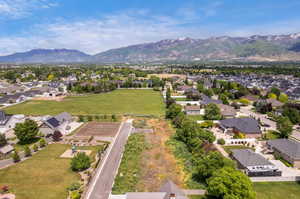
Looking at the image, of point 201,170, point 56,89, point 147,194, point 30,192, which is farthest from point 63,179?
point 56,89

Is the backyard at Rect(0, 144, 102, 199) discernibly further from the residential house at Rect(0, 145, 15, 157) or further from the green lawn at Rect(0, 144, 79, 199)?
the residential house at Rect(0, 145, 15, 157)

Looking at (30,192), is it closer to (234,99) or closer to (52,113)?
(52,113)

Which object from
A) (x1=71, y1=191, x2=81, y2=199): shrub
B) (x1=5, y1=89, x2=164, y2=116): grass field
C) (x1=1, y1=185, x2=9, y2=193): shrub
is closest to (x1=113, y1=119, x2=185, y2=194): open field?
(x1=71, y1=191, x2=81, y2=199): shrub

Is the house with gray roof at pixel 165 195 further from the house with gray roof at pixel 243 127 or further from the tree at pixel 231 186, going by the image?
the house with gray roof at pixel 243 127

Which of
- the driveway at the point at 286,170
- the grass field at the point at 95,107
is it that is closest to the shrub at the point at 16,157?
the grass field at the point at 95,107

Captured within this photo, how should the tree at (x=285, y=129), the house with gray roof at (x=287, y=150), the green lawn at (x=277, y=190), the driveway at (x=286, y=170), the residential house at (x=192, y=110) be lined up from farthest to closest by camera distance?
the residential house at (x=192, y=110), the tree at (x=285, y=129), the house with gray roof at (x=287, y=150), the driveway at (x=286, y=170), the green lawn at (x=277, y=190)

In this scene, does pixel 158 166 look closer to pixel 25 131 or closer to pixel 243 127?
pixel 243 127
